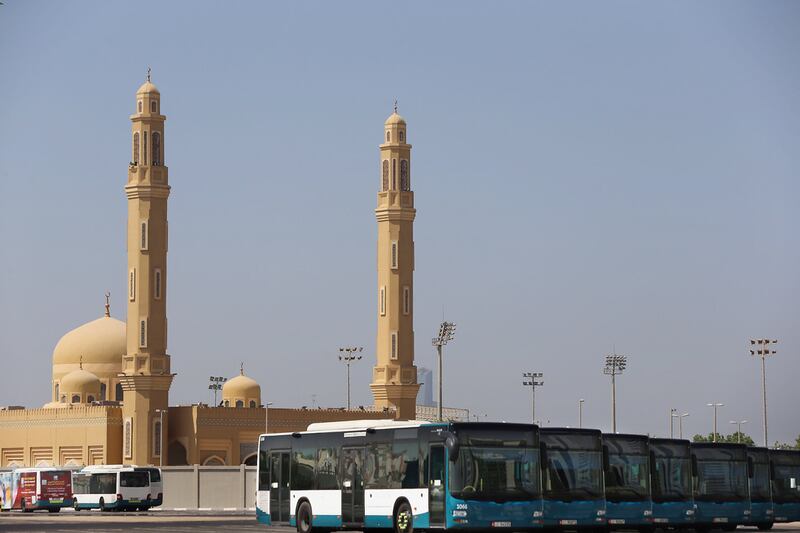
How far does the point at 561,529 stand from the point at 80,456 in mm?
59945

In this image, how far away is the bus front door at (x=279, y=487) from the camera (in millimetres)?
36781

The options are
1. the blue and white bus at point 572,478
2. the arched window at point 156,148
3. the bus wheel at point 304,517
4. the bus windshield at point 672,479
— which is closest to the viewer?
the blue and white bus at point 572,478

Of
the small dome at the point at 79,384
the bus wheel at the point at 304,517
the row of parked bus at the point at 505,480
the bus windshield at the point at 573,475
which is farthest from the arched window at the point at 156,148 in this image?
the bus windshield at the point at 573,475

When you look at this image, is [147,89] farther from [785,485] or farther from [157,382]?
[785,485]

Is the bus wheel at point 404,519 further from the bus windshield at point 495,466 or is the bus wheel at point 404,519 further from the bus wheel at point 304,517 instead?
the bus wheel at point 304,517

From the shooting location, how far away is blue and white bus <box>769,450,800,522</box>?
131 ft

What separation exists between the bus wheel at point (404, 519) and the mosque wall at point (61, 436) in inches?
2235

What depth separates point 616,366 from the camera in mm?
88062

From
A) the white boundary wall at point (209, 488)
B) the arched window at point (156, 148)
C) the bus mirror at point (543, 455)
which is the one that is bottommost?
the white boundary wall at point (209, 488)

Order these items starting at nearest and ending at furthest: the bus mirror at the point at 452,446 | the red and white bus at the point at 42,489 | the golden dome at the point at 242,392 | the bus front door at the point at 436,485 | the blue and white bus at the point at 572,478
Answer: the bus mirror at the point at 452,446 → the bus front door at the point at 436,485 → the blue and white bus at the point at 572,478 → the red and white bus at the point at 42,489 → the golden dome at the point at 242,392


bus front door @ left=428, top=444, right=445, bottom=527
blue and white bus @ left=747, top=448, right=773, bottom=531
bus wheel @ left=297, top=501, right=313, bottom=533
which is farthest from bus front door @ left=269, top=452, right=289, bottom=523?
blue and white bus @ left=747, top=448, right=773, bottom=531

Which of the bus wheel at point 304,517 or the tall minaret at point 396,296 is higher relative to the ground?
the tall minaret at point 396,296

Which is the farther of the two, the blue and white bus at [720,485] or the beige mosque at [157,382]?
the beige mosque at [157,382]

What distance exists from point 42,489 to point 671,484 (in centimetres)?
3580
